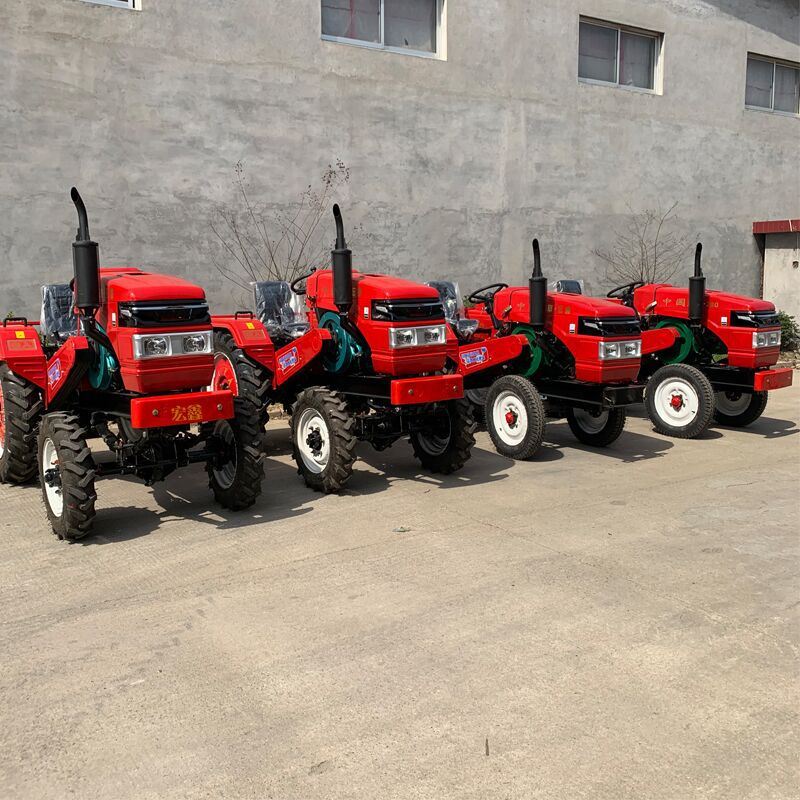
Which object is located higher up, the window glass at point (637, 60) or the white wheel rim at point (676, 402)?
the window glass at point (637, 60)

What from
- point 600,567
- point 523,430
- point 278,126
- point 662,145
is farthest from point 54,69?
point 662,145

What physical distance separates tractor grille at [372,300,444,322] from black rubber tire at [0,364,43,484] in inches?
94.5

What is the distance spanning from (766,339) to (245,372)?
480 centimetres

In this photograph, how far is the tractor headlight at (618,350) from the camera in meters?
7.27

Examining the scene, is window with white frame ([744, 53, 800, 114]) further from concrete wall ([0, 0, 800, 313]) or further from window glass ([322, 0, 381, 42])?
window glass ([322, 0, 381, 42])

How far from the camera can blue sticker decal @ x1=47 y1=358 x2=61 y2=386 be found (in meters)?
5.61

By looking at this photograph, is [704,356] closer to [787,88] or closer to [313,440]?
[313,440]

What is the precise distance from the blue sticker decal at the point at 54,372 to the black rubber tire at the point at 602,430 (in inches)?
169

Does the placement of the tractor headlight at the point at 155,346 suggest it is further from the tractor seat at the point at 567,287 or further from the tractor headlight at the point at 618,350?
the tractor seat at the point at 567,287

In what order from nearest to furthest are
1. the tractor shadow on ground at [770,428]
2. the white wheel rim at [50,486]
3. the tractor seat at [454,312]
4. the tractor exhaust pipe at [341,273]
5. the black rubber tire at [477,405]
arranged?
the white wheel rim at [50,486], the tractor exhaust pipe at [341,273], the tractor seat at [454,312], the tractor shadow on ground at [770,428], the black rubber tire at [477,405]

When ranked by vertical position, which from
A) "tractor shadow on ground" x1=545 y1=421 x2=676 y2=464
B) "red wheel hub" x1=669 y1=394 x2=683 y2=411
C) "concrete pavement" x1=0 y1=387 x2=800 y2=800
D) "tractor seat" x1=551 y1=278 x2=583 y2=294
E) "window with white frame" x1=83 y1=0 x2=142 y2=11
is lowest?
"concrete pavement" x1=0 y1=387 x2=800 y2=800

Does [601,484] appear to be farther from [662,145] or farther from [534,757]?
[662,145]

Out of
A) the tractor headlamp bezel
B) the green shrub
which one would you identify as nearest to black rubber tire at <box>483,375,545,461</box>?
the tractor headlamp bezel

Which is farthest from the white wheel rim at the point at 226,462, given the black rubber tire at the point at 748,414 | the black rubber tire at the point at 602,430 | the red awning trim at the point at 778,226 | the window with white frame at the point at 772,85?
the window with white frame at the point at 772,85
